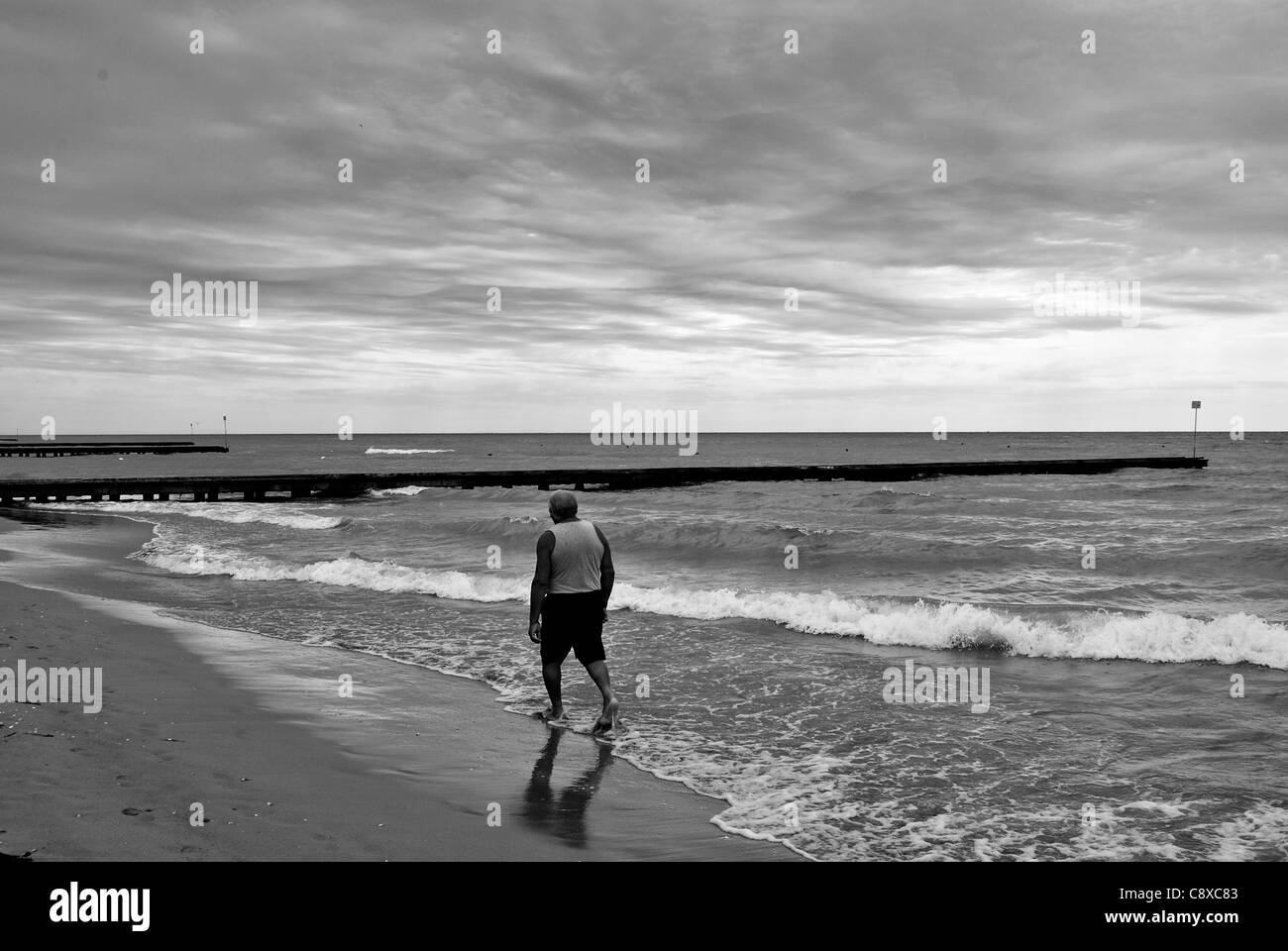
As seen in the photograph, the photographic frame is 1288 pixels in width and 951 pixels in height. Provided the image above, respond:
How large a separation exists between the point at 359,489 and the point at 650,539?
82.6ft

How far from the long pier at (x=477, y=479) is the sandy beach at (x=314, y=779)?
33494 mm

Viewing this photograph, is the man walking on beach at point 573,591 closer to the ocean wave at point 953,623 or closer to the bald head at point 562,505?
the bald head at point 562,505

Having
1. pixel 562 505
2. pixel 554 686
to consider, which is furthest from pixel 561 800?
pixel 562 505

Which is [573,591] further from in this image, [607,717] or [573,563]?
[607,717]

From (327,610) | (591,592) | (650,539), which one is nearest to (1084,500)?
(650,539)

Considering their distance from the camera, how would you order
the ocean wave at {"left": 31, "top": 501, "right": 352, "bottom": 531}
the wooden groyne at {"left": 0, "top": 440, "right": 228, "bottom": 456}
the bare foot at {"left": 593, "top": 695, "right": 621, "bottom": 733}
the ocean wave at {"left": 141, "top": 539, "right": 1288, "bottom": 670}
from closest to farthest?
the bare foot at {"left": 593, "top": 695, "right": 621, "bottom": 733} → the ocean wave at {"left": 141, "top": 539, "right": 1288, "bottom": 670} → the ocean wave at {"left": 31, "top": 501, "right": 352, "bottom": 531} → the wooden groyne at {"left": 0, "top": 440, "right": 228, "bottom": 456}

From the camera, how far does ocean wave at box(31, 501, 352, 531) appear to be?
29969 mm

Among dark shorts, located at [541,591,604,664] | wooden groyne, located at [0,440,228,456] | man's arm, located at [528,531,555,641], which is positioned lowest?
dark shorts, located at [541,591,604,664]

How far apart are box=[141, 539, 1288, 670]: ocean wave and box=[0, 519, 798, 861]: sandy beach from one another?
5406mm

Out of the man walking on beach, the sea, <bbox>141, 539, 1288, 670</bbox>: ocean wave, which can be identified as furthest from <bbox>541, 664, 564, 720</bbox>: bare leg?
<bbox>141, 539, 1288, 670</bbox>: ocean wave

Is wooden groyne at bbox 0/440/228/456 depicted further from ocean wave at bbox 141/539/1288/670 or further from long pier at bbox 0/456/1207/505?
ocean wave at bbox 141/539/1288/670

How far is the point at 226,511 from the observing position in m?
35.5

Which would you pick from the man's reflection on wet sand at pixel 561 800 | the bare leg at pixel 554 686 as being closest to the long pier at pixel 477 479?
the bare leg at pixel 554 686

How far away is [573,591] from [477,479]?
134ft
